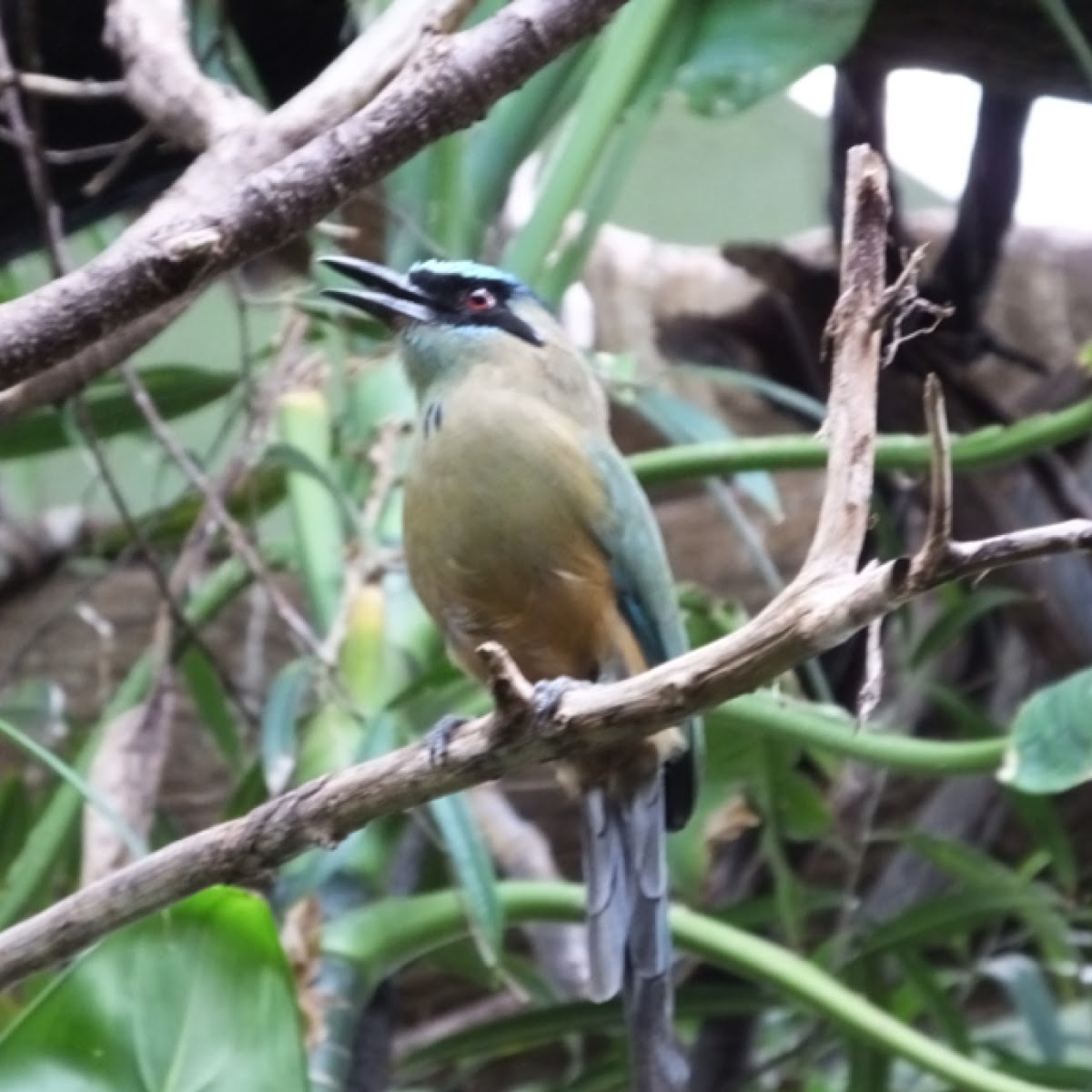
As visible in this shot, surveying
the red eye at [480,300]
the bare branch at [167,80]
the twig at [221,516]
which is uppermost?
the bare branch at [167,80]

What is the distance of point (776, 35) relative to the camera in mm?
1655

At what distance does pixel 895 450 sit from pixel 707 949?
427mm

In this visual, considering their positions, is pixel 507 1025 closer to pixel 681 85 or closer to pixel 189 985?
pixel 189 985

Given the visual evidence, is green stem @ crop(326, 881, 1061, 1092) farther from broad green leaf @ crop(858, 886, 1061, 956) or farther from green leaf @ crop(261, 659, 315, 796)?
broad green leaf @ crop(858, 886, 1061, 956)

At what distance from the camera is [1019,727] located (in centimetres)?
130

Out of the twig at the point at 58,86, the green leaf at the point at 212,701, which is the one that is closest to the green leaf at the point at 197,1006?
the twig at the point at 58,86

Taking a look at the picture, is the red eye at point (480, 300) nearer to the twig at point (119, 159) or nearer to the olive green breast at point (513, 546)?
the olive green breast at point (513, 546)

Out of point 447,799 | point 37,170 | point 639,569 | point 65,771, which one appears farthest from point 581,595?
point 37,170

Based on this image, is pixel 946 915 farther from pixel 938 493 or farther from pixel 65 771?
pixel 938 493

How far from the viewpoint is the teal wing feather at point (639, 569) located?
1458 millimetres

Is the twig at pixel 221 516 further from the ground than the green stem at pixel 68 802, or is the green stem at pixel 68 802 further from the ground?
the twig at pixel 221 516

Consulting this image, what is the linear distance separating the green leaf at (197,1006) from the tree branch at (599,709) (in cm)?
12

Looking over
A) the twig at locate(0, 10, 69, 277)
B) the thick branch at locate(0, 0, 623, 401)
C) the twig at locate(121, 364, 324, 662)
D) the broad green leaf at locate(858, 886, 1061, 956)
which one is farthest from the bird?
the thick branch at locate(0, 0, 623, 401)

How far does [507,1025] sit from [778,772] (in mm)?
356
